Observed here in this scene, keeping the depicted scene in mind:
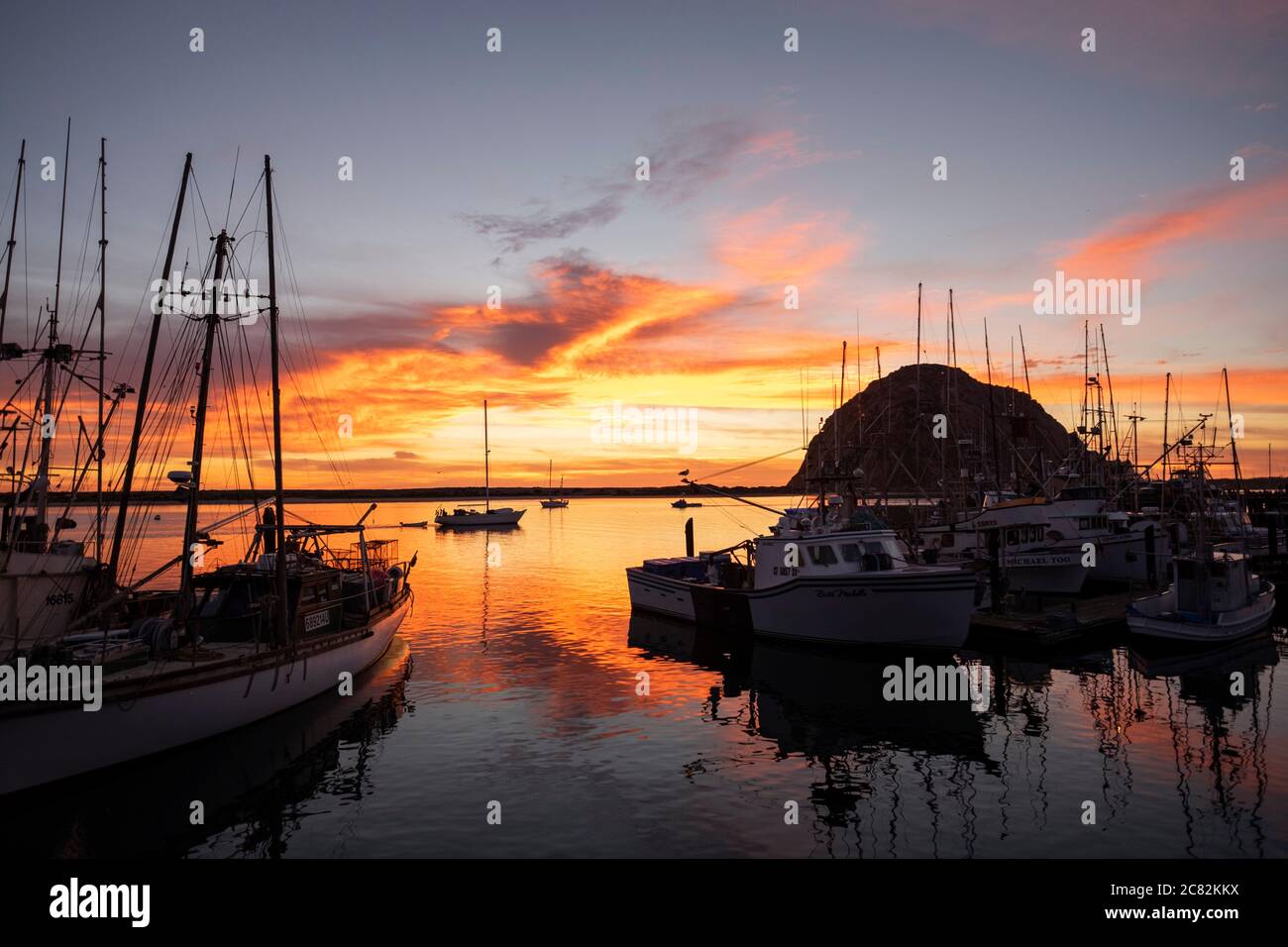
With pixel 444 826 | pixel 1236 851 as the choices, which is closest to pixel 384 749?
pixel 444 826

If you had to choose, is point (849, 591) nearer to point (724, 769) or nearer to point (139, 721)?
point (724, 769)

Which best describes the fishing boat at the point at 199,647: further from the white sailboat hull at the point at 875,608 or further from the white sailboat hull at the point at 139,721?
the white sailboat hull at the point at 875,608

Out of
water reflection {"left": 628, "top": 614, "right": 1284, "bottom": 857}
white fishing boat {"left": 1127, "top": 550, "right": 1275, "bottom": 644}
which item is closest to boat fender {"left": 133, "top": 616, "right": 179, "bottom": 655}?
water reflection {"left": 628, "top": 614, "right": 1284, "bottom": 857}

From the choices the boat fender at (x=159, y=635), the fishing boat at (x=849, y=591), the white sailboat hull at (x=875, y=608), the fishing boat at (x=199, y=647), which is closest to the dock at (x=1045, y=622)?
the fishing boat at (x=849, y=591)

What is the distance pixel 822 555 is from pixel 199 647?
932 inches

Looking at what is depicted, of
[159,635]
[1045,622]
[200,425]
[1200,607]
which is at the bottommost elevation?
[1045,622]

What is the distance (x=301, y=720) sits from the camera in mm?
24547

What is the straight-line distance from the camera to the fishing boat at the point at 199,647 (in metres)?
17.9

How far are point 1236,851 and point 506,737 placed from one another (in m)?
17.4

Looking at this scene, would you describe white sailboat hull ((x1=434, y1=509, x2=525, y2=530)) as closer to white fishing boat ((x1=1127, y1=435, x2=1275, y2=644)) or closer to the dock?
the dock

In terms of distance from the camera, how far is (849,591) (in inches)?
1277

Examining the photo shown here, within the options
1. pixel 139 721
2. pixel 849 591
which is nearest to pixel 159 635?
pixel 139 721

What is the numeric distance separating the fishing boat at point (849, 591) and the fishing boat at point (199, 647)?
17.3 m
